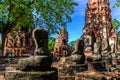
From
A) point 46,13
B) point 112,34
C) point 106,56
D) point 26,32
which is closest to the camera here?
point 106,56

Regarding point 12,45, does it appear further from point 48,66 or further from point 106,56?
point 48,66

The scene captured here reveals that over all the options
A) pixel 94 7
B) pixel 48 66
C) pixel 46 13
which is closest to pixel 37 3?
pixel 46 13

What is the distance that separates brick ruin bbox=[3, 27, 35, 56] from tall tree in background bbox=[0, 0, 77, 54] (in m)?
8.60

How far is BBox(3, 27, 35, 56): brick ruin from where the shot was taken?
122 feet

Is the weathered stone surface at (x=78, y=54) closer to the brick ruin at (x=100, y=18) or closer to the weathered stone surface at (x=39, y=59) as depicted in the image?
the weathered stone surface at (x=39, y=59)

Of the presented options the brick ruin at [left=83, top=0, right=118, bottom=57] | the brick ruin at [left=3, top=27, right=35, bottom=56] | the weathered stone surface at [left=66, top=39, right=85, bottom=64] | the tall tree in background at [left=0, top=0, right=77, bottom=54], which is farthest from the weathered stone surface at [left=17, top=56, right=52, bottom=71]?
the brick ruin at [left=83, top=0, right=118, bottom=57]

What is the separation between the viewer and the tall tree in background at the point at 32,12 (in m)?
25.9

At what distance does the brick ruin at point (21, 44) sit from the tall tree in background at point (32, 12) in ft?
28.2

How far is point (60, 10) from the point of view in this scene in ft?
94.5

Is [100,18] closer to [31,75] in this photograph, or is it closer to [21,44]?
[21,44]

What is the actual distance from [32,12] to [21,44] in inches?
442

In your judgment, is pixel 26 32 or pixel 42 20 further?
pixel 26 32

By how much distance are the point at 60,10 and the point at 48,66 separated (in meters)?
21.6

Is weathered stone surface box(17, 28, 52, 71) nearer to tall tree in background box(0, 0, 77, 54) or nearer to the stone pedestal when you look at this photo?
the stone pedestal
